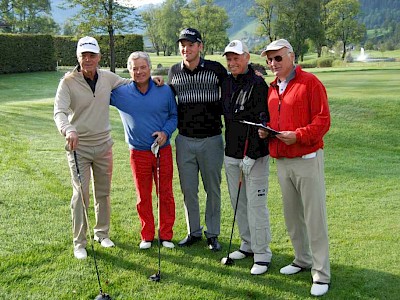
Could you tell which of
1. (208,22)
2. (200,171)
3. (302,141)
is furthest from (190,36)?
(208,22)

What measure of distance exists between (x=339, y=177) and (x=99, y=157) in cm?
486

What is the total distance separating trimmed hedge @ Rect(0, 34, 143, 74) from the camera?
2989cm

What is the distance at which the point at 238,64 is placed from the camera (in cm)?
434

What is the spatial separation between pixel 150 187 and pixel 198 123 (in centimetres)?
87

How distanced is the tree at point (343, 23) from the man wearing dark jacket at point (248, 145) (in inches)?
2734

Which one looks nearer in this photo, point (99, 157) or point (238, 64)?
point (238, 64)

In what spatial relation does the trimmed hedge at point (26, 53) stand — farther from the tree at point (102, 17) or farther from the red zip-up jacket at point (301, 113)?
the red zip-up jacket at point (301, 113)

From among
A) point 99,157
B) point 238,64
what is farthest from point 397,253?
point 99,157

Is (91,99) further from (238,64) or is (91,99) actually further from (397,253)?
(397,253)

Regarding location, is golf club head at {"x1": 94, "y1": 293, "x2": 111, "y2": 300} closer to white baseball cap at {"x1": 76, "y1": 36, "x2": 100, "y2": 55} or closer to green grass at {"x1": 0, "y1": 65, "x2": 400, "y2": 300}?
green grass at {"x1": 0, "y1": 65, "x2": 400, "y2": 300}

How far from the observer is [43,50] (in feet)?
104

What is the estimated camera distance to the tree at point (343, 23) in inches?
2758

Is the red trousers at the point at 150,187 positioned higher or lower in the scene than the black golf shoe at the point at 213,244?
higher

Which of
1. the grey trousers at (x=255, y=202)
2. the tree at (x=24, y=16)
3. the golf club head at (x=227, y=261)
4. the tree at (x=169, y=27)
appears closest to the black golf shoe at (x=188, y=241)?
the golf club head at (x=227, y=261)
